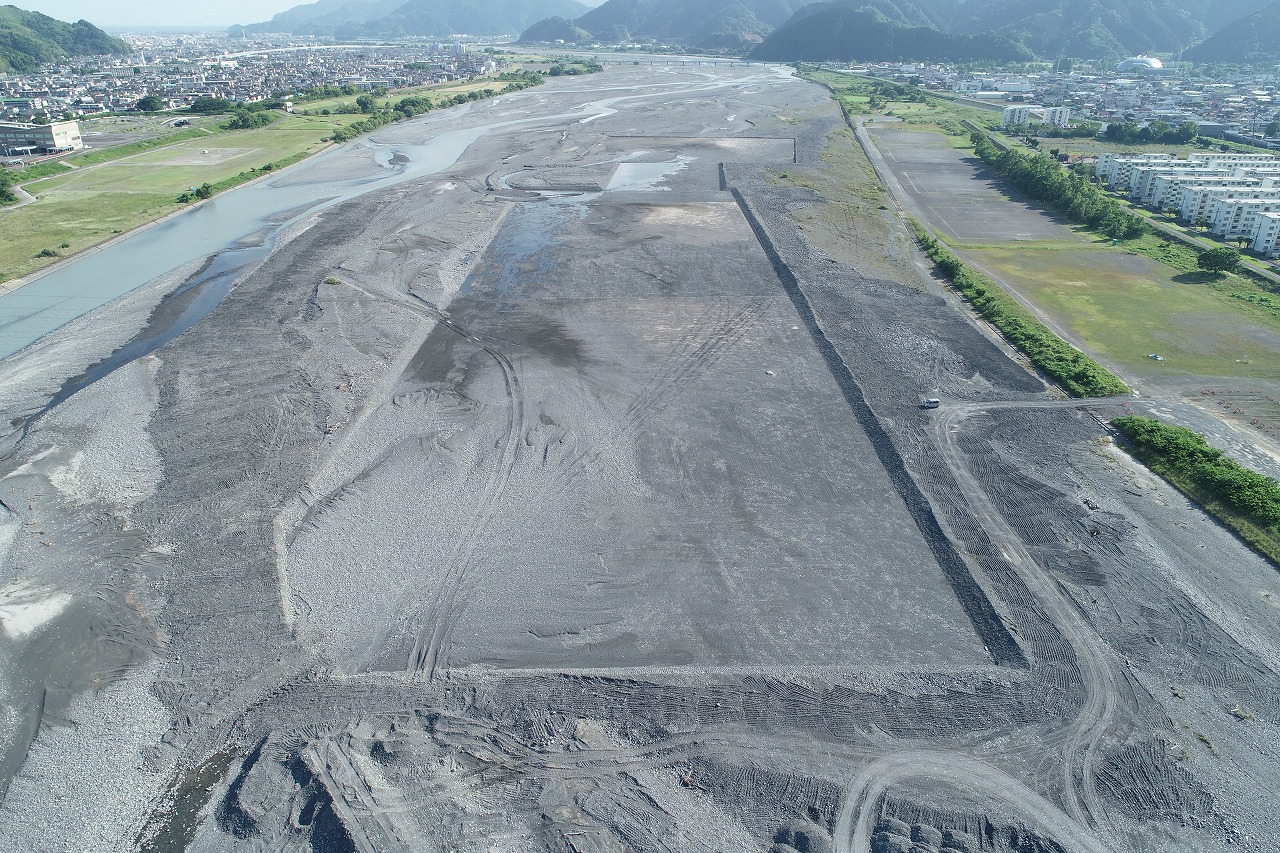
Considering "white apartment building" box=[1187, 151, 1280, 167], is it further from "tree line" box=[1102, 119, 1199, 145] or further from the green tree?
the green tree

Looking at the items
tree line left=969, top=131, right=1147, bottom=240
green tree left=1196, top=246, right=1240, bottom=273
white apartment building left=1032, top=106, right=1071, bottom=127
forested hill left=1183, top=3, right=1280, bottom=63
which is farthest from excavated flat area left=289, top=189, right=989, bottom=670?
forested hill left=1183, top=3, right=1280, bottom=63

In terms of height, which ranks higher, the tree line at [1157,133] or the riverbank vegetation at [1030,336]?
the tree line at [1157,133]

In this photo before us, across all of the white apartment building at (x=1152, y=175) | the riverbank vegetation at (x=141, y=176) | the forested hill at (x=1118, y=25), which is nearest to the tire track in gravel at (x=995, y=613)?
the white apartment building at (x=1152, y=175)

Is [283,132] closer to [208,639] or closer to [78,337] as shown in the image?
[78,337]

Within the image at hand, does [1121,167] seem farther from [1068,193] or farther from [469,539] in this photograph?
[469,539]

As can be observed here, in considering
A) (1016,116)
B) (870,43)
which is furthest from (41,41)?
(1016,116)

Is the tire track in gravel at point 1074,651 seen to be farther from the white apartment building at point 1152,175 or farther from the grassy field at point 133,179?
the grassy field at point 133,179

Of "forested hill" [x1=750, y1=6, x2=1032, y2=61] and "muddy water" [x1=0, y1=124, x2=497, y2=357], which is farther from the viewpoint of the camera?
"forested hill" [x1=750, y1=6, x2=1032, y2=61]
